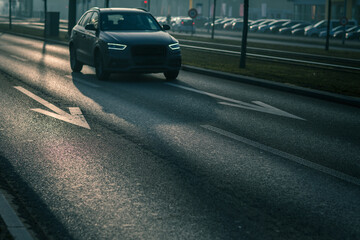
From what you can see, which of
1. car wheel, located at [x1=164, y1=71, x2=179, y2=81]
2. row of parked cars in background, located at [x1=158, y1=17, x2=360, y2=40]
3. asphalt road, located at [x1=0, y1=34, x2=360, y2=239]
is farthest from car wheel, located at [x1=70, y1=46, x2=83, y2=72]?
row of parked cars in background, located at [x1=158, y1=17, x2=360, y2=40]

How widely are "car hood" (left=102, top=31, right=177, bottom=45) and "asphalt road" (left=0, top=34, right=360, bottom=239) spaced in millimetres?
2518

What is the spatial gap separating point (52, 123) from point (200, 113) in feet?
8.28

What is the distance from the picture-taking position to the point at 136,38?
570 inches

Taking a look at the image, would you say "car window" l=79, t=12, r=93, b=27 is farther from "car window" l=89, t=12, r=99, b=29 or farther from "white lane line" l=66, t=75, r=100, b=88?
"white lane line" l=66, t=75, r=100, b=88

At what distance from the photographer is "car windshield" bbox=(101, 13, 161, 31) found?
15383mm

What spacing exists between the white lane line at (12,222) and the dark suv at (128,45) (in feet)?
31.5

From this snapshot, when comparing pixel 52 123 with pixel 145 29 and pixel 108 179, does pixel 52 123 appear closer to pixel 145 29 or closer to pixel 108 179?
pixel 108 179

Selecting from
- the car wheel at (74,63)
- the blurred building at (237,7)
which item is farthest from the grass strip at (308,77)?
the blurred building at (237,7)

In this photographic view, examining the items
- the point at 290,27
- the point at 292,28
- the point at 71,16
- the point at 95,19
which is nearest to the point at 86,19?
the point at 95,19

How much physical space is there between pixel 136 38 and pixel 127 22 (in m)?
1.27

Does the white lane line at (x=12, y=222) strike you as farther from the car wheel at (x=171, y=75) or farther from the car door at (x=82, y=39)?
the car door at (x=82, y=39)

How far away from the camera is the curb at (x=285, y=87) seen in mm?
11609

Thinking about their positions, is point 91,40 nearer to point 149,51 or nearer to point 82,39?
point 82,39

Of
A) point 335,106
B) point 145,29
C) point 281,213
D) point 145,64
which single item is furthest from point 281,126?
point 145,29
